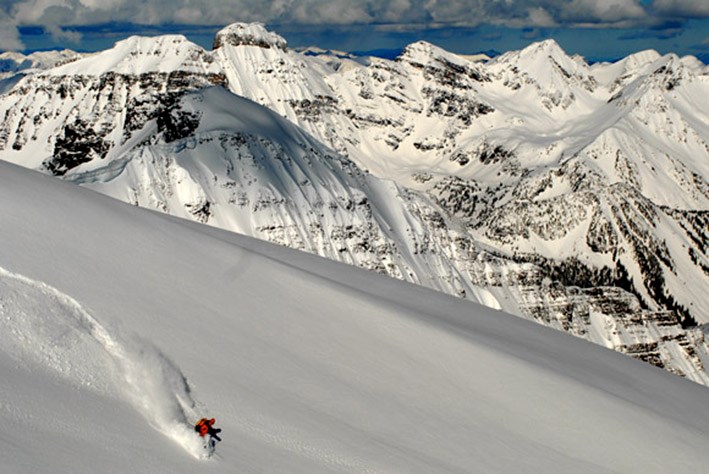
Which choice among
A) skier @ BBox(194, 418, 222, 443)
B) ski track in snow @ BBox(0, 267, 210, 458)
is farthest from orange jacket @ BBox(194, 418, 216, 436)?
ski track in snow @ BBox(0, 267, 210, 458)

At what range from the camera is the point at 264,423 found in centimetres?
2105

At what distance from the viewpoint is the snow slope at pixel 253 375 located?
61.9 feet

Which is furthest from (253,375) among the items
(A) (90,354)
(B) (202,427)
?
(A) (90,354)

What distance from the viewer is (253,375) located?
2339cm

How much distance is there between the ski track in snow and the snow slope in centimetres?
5

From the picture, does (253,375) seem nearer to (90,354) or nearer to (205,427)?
(205,427)

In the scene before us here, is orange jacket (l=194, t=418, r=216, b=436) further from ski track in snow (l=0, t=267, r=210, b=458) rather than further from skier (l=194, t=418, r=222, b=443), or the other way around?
ski track in snow (l=0, t=267, r=210, b=458)

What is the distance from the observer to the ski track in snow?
19625mm

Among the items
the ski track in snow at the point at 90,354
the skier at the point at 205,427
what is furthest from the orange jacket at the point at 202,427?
the ski track in snow at the point at 90,354

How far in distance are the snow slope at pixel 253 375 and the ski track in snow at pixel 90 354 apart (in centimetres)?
5

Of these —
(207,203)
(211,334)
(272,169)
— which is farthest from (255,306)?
(272,169)

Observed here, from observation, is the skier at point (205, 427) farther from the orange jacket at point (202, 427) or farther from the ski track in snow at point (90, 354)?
the ski track in snow at point (90, 354)

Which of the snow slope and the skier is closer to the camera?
the snow slope

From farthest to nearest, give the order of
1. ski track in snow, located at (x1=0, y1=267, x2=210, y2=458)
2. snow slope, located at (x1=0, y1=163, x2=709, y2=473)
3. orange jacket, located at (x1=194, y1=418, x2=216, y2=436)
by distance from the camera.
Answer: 1. ski track in snow, located at (x1=0, y1=267, x2=210, y2=458)
2. orange jacket, located at (x1=194, y1=418, x2=216, y2=436)
3. snow slope, located at (x1=0, y1=163, x2=709, y2=473)
